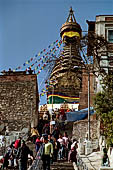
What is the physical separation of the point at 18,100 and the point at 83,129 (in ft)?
30.2

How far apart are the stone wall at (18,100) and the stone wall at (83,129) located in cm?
561

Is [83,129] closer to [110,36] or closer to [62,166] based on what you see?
[110,36]

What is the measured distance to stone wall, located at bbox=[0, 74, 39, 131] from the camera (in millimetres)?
30922

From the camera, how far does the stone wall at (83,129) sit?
23978mm

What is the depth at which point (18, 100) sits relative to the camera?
32.3m

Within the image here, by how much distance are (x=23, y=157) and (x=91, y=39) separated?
466 inches

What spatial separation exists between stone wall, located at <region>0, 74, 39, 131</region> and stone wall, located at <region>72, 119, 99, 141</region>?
18.4 feet

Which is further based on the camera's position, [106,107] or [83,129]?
[83,129]

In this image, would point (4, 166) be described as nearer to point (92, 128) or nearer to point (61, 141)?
point (61, 141)

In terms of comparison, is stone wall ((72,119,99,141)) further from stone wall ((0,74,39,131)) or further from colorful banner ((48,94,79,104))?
colorful banner ((48,94,79,104))

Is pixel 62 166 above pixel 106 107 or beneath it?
beneath

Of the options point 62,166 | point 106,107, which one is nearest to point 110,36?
point 106,107

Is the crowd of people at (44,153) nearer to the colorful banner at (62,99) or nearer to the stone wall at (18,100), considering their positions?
the stone wall at (18,100)

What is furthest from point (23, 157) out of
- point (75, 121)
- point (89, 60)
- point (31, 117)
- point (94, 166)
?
point (31, 117)
